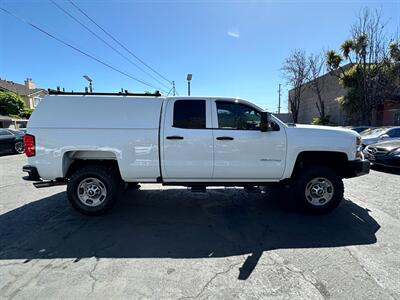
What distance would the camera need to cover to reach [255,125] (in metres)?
4.71

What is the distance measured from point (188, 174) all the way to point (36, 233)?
2.59m

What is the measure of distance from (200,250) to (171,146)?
185 centimetres

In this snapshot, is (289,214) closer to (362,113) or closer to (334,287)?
(334,287)

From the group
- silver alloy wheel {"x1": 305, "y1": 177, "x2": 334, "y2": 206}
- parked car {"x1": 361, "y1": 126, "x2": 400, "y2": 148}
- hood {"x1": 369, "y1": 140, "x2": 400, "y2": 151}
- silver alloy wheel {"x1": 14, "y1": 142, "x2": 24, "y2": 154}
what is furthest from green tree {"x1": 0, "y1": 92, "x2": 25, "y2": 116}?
silver alloy wheel {"x1": 305, "y1": 177, "x2": 334, "y2": 206}

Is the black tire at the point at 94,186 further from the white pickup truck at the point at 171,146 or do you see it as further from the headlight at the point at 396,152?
the headlight at the point at 396,152

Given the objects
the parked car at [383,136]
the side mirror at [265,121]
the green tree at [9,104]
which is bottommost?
the parked car at [383,136]

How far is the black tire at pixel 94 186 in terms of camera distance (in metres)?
4.64

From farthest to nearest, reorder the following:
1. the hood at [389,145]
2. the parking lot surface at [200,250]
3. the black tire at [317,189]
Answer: the hood at [389,145] → the black tire at [317,189] → the parking lot surface at [200,250]

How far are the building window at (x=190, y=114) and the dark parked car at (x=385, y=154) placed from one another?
24.6 ft

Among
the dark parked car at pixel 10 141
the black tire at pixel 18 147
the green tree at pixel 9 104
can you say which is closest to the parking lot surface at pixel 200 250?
the dark parked car at pixel 10 141

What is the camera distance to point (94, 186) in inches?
187

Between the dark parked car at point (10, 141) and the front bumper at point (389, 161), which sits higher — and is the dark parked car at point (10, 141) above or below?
above

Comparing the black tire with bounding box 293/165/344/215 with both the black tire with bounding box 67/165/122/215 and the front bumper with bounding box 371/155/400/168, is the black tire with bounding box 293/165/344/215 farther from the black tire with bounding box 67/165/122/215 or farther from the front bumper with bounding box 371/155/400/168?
the front bumper with bounding box 371/155/400/168

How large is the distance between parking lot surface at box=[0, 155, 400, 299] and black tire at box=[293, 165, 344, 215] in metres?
0.20
